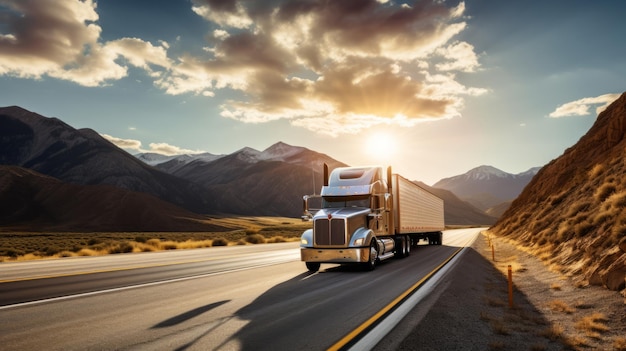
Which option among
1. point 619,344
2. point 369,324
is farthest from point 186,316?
point 619,344

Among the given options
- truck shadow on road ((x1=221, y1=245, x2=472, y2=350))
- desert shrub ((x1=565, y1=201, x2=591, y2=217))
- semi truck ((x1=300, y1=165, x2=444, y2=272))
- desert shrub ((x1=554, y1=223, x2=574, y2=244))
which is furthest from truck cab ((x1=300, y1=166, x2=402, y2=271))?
desert shrub ((x1=565, y1=201, x2=591, y2=217))

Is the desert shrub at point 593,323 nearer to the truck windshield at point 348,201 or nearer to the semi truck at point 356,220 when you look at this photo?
the semi truck at point 356,220

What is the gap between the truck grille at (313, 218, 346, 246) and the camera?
15.6 meters

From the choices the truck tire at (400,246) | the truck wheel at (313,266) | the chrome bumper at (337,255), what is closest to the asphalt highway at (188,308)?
the chrome bumper at (337,255)

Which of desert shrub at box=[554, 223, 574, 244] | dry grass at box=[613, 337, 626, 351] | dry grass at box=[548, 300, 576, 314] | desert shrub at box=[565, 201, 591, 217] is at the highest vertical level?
desert shrub at box=[565, 201, 591, 217]

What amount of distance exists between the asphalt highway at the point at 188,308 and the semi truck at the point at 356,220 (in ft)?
3.00

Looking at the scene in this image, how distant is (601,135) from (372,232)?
31.3 m

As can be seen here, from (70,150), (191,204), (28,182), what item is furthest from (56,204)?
(70,150)

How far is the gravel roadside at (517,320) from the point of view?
668 cm

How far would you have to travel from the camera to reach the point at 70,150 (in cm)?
19800

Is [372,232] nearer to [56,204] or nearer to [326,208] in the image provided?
[326,208]

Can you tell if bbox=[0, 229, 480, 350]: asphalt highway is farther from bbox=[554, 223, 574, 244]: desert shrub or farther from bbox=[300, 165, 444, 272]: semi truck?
bbox=[554, 223, 574, 244]: desert shrub

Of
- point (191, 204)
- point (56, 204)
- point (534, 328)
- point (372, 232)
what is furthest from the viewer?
point (191, 204)

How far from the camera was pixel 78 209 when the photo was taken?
335ft
